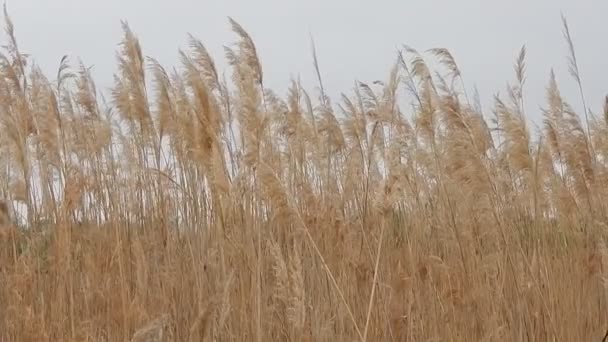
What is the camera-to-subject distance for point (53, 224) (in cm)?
377

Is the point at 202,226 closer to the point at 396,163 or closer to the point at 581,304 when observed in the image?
the point at 396,163

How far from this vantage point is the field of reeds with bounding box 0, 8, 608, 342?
2590 mm

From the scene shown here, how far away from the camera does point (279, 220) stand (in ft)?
8.84

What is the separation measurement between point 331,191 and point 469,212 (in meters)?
0.93

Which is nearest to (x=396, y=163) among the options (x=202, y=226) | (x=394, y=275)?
(x=394, y=275)

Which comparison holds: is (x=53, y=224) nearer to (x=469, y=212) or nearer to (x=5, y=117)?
(x=5, y=117)

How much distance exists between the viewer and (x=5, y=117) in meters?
3.42

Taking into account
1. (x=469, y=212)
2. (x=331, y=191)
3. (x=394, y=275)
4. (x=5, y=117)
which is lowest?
(x=394, y=275)

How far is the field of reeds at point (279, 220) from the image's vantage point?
2.59 m

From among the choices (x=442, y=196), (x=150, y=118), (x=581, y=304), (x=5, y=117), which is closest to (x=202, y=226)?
(x=150, y=118)

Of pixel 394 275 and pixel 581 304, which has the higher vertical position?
pixel 394 275

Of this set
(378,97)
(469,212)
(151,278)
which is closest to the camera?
(151,278)

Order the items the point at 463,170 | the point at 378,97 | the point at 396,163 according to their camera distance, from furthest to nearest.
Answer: the point at 378,97 < the point at 463,170 < the point at 396,163

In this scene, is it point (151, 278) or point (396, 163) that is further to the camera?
point (151, 278)
